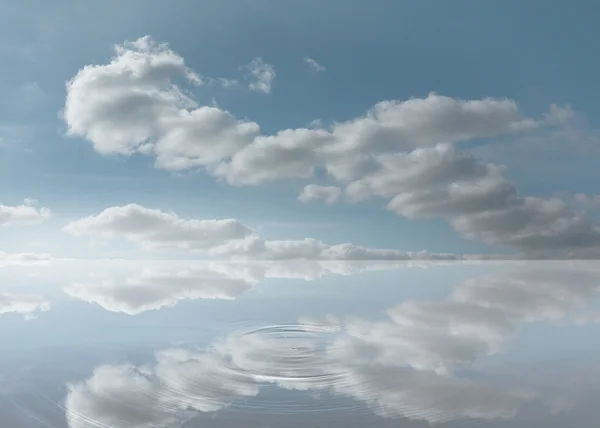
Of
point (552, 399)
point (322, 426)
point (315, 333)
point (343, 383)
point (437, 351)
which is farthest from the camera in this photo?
point (315, 333)

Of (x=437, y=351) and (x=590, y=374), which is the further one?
(x=437, y=351)

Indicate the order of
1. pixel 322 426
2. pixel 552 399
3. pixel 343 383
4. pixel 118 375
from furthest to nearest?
1. pixel 118 375
2. pixel 343 383
3. pixel 552 399
4. pixel 322 426

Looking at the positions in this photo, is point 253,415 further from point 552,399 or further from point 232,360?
point 552,399

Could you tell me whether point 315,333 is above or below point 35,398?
above

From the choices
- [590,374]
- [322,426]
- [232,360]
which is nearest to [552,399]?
[590,374]

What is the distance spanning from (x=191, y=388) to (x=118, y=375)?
446cm

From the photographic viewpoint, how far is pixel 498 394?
21.0m

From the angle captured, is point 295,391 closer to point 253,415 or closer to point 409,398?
point 253,415

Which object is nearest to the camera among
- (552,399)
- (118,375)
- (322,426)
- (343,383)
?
(322,426)

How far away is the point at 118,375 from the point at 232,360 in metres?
5.41

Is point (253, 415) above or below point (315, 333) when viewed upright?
below

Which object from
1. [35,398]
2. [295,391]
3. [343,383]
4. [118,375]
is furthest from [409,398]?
[35,398]

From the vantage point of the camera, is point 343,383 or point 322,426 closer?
point 322,426

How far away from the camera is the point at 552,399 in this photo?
800 inches
